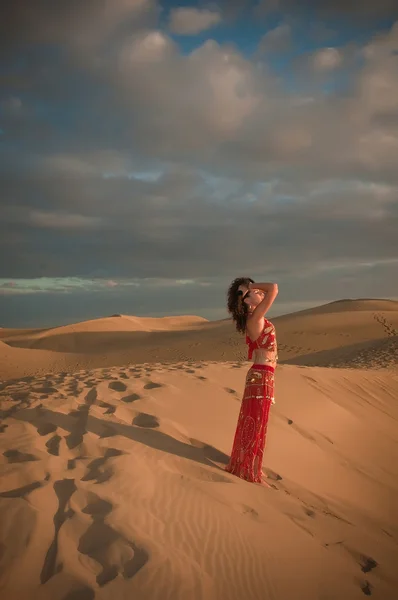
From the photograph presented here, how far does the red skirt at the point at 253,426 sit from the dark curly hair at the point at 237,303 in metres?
0.56

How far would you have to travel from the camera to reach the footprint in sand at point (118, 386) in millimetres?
7030

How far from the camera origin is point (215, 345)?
25.1 m

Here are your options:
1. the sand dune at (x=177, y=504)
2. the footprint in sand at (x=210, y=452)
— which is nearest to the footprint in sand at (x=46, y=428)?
the sand dune at (x=177, y=504)

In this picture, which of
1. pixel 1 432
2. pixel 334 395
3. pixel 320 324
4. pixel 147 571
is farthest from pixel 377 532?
pixel 320 324

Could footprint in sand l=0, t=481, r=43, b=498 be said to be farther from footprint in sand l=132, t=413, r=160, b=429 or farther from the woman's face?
the woman's face

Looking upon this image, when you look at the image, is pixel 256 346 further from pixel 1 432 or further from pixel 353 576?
pixel 1 432

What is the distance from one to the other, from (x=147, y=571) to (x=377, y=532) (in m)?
2.70

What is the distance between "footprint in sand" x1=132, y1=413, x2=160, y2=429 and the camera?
218 inches

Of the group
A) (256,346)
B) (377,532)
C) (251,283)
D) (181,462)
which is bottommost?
(377,532)

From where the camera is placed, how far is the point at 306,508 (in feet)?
13.4

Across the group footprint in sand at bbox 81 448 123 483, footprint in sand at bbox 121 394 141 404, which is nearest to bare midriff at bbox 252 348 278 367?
footprint in sand at bbox 81 448 123 483

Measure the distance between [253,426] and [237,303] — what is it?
1.35 metres

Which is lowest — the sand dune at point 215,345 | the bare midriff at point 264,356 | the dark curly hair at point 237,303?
the sand dune at point 215,345

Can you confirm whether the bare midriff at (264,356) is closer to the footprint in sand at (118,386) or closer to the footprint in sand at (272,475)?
the footprint in sand at (272,475)
